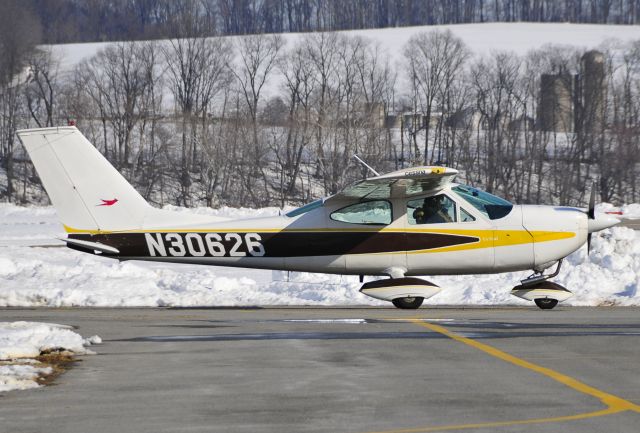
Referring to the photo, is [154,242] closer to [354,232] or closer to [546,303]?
[354,232]

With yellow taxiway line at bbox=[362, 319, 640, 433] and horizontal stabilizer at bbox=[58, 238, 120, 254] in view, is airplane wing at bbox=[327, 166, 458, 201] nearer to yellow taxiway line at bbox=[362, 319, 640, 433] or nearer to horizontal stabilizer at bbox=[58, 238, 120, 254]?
horizontal stabilizer at bbox=[58, 238, 120, 254]

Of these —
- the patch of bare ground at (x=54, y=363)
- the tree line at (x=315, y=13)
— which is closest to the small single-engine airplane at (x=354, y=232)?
the patch of bare ground at (x=54, y=363)

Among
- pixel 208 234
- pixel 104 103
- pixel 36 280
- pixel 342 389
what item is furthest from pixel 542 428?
pixel 104 103

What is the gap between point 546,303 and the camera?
52.5ft

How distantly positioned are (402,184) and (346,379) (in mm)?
7770

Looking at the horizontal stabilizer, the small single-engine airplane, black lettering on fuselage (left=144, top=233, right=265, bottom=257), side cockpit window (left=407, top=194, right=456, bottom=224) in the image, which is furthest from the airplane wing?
the horizontal stabilizer

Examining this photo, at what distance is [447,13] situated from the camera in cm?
13138

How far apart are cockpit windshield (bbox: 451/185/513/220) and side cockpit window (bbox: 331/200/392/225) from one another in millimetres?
1106

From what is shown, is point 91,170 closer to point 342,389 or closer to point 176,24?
point 342,389

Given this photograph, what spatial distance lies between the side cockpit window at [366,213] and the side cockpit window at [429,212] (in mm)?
360

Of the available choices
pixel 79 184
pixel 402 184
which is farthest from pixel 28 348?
pixel 402 184

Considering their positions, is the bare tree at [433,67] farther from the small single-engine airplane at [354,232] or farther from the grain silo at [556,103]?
the small single-engine airplane at [354,232]

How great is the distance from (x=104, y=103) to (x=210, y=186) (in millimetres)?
16534

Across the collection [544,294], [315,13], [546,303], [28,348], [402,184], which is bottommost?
[546,303]
